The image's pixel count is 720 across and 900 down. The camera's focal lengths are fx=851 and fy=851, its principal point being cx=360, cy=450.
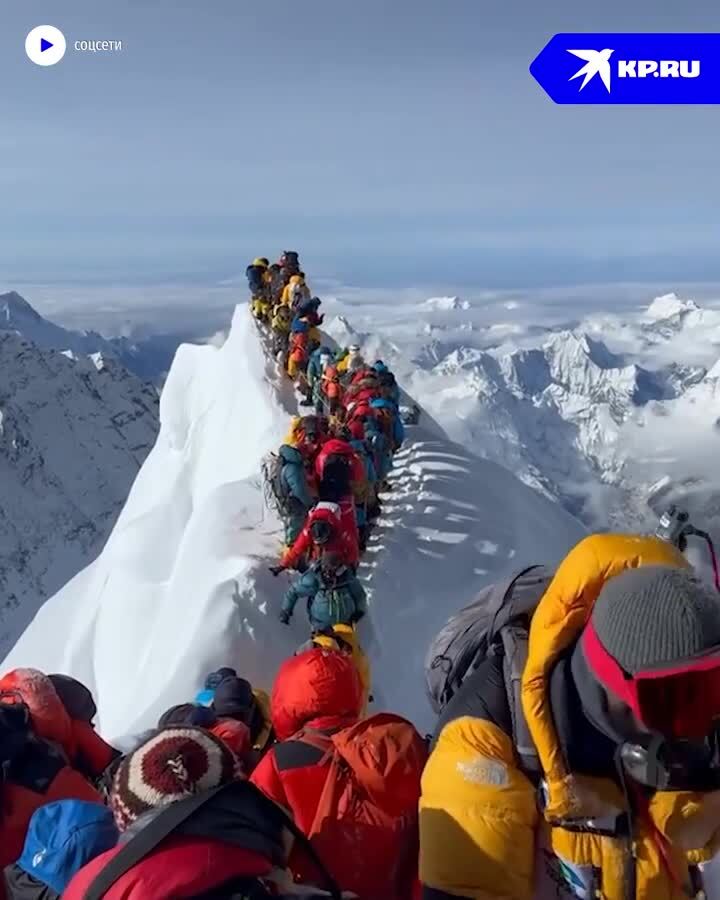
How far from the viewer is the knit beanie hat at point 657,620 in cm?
205

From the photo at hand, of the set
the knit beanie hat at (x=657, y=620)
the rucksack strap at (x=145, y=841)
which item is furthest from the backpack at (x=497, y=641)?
the rucksack strap at (x=145, y=841)

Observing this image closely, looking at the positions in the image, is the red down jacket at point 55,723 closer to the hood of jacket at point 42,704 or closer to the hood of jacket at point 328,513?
the hood of jacket at point 42,704

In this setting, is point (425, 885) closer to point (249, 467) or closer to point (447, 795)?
point (447, 795)

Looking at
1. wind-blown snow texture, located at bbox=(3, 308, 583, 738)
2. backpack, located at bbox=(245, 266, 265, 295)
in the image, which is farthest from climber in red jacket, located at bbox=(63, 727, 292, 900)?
backpack, located at bbox=(245, 266, 265, 295)

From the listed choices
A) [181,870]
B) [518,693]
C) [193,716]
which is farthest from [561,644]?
[193,716]

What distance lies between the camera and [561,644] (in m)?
2.36

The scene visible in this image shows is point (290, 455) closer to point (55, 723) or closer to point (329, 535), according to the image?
point (329, 535)

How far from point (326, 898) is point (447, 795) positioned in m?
0.49

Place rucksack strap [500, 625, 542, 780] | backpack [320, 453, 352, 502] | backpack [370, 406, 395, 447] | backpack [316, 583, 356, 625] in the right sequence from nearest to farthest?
rucksack strap [500, 625, 542, 780], backpack [316, 583, 356, 625], backpack [320, 453, 352, 502], backpack [370, 406, 395, 447]

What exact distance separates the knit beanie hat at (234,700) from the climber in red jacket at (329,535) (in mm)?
2932

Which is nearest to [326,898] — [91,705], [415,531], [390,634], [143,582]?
[91,705]

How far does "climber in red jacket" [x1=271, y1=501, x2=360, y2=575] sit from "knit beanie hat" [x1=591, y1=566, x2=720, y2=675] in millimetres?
6185

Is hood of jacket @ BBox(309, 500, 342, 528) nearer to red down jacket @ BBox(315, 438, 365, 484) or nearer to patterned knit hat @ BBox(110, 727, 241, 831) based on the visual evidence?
red down jacket @ BBox(315, 438, 365, 484)

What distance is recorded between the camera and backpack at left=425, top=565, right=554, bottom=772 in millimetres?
2494
